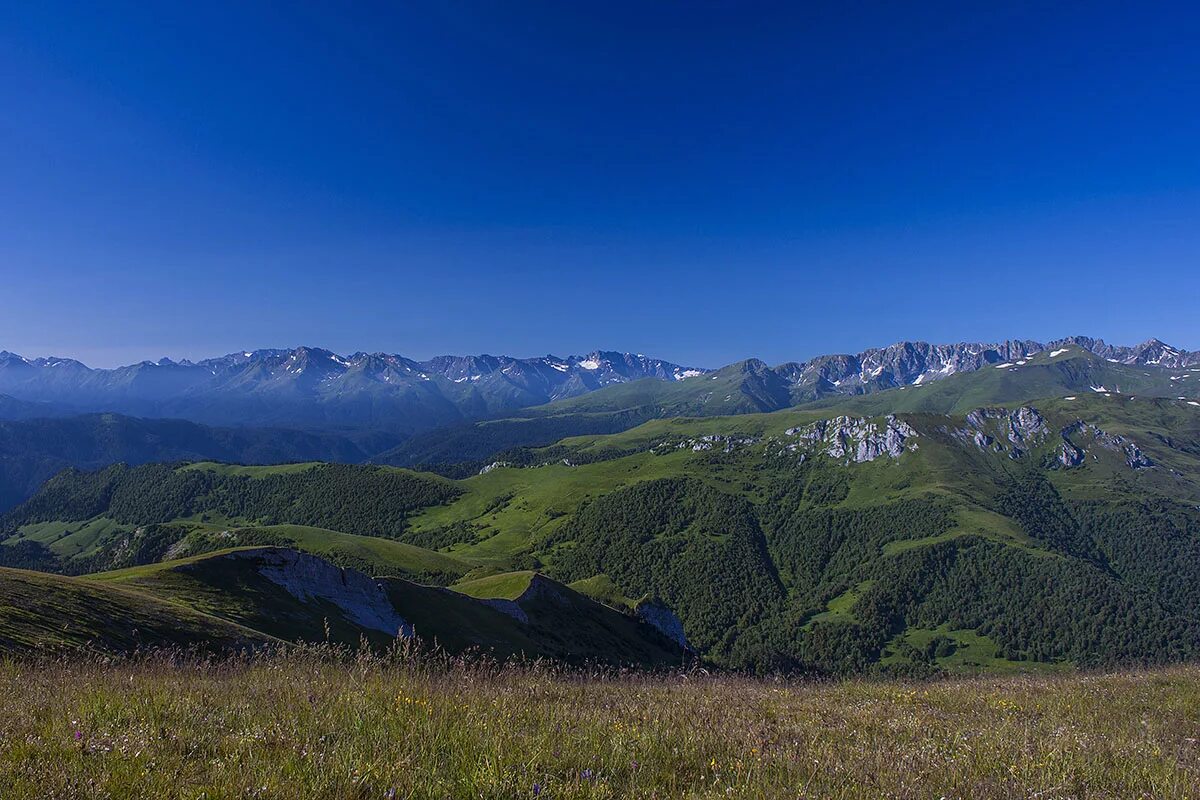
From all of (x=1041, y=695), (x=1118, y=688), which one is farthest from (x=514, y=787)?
(x=1118, y=688)

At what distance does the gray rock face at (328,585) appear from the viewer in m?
43.9

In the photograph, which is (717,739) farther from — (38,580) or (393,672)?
Result: (38,580)

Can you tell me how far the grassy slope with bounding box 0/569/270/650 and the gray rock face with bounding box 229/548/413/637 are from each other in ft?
54.3

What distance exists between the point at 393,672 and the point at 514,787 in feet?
16.1

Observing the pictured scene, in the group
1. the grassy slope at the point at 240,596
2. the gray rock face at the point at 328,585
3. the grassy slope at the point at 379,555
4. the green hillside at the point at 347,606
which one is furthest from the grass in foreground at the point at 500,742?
the grassy slope at the point at 379,555

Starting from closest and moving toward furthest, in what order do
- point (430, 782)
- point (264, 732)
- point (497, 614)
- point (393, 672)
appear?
1. point (430, 782)
2. point (264, 732)
3. point (393, 672)
4. point (497, 614)

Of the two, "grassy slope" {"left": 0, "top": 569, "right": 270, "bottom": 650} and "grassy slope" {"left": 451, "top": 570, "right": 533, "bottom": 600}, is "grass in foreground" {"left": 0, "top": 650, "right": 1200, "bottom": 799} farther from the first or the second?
"grassy slope" {"left": 451, "top": 570, "right": 533, "bottom": 600}

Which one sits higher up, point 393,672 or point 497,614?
point 393,672

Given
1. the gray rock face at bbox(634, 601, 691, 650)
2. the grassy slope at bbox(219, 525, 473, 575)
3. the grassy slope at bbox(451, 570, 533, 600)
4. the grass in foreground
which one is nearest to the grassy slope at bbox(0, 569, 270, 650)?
the grass in foreground

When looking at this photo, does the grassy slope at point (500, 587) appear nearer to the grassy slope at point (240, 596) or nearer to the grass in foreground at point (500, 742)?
the grassy slope at point (240, 596)

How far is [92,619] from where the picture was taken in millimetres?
20844

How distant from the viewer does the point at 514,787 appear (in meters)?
4.88

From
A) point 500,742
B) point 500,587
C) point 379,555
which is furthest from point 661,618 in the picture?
point 500,742

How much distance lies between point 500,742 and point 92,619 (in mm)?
23609
